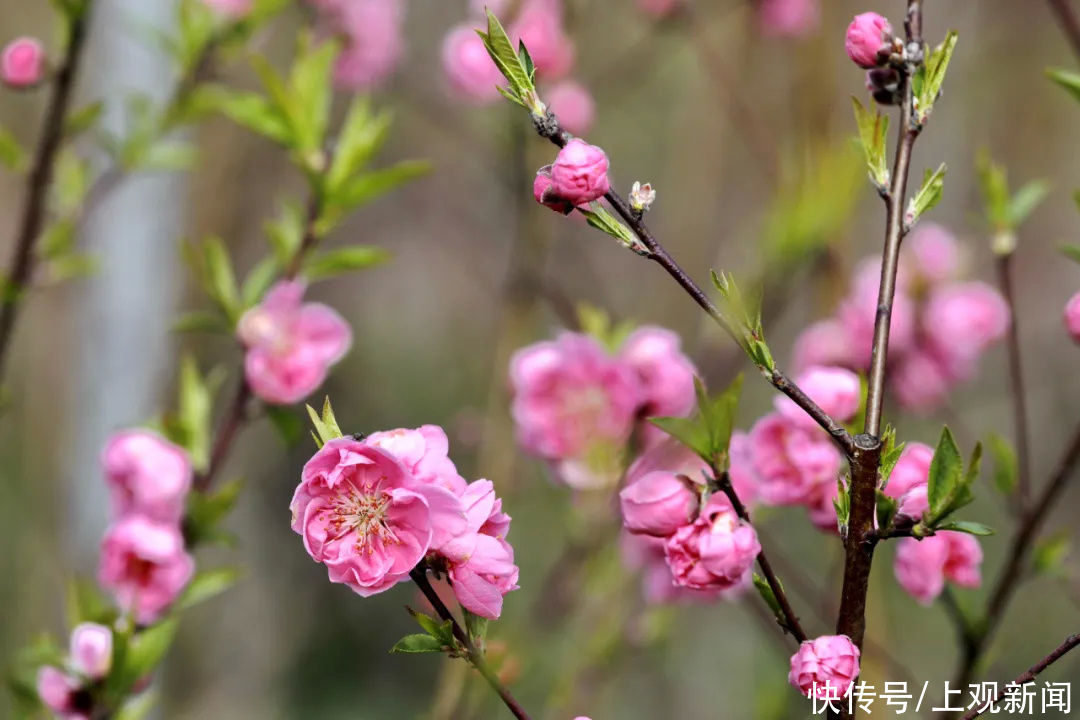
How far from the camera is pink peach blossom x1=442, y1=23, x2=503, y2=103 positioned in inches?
69.9

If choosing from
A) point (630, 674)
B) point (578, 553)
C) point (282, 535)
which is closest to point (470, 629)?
point (578, 553)

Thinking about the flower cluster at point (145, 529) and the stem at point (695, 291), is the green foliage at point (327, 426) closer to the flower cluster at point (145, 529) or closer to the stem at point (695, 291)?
the stem at point (695, 291)

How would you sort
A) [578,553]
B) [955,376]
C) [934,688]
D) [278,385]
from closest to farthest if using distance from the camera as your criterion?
[278,385] < [955,376] < [578,553] < [934,688]

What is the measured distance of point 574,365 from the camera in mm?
1034

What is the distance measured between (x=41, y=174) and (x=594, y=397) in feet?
2.15

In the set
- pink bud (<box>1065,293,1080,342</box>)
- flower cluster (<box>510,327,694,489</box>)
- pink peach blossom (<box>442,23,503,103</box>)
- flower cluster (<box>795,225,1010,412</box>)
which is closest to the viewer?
pink bud (<box>1065,293,1080,342</box>)

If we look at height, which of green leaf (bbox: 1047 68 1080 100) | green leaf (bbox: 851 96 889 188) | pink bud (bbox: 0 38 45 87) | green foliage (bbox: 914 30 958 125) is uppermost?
pink bud (bbox: 0 38 45 87)

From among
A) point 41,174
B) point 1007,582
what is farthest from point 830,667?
point 41,174

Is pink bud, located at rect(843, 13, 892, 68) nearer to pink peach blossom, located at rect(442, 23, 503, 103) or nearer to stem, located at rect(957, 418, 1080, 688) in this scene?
stem, located at rect(957, 418, 1080, 688)

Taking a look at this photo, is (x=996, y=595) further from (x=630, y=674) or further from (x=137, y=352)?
(x=630, y=674)

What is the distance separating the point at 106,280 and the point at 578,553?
3.11 ft

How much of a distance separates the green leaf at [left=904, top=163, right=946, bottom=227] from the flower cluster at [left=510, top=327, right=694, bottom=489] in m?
0.37

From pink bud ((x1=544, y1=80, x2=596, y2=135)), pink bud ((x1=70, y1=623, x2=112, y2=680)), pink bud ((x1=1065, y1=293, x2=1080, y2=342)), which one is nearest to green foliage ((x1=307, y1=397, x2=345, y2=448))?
pink bud ((x1=70, y1=623, x2=112, y2=680))

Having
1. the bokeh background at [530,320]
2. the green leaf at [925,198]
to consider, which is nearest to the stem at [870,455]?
the green leaf at [925,198]
